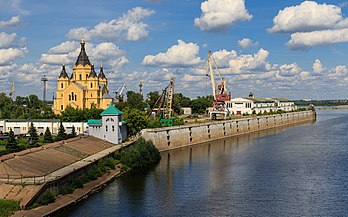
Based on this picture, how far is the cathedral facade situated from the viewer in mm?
83250

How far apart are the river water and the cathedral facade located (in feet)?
101

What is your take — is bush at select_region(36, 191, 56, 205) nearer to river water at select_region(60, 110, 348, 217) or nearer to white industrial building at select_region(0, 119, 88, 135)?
river water at select_region(60, 110, 348, 217)

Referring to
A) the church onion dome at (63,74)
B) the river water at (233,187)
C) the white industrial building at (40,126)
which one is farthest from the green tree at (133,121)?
the church onion dome at (63,74)

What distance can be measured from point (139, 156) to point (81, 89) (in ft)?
128

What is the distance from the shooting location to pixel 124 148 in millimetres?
50156

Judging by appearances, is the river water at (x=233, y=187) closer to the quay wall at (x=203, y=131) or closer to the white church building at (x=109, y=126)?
the quay wall at (x=203, y=131)

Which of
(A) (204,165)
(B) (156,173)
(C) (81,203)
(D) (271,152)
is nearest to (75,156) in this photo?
(B) (156,173)

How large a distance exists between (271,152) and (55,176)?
33.9 meters

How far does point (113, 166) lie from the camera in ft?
143

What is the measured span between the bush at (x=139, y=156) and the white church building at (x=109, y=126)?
4.44 meters

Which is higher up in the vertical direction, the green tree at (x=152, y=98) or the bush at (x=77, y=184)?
the green tree at (x=152, y=98)

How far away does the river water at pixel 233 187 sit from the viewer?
102 ft

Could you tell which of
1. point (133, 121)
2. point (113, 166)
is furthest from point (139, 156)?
point (133, 121)

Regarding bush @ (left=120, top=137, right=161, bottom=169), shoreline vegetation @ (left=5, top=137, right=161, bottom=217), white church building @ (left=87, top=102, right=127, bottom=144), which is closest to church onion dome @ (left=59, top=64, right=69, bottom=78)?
white church building @ (left=87, top=102, right=127, bottom=144)
